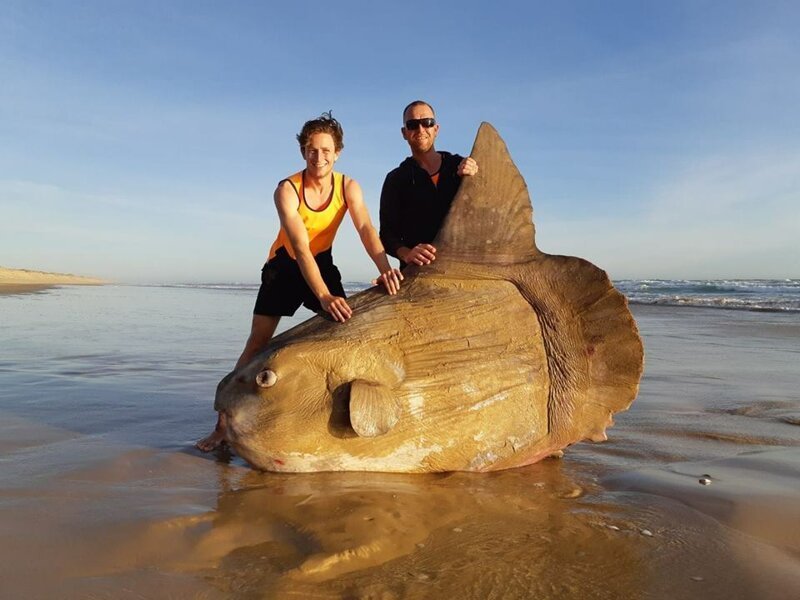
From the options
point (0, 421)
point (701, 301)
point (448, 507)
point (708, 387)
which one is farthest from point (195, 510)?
point (701, 301)

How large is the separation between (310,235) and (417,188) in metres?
1.10

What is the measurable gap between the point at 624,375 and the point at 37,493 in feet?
11.2

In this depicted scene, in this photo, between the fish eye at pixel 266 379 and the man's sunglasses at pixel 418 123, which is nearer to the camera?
the fish eye at pixel 266 379

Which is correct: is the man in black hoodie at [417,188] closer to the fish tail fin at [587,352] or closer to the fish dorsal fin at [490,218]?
the fish dorsal fin at [490,218]

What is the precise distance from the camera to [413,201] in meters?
5.19

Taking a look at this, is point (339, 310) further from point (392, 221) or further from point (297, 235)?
point (392, 221)

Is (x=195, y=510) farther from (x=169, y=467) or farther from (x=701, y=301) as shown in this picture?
(x=701, y=301)

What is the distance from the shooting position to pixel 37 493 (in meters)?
2.95

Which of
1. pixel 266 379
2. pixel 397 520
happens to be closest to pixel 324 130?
pixel 266 379

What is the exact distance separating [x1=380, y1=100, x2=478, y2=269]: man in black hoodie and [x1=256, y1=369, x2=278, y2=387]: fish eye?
6.38 ft

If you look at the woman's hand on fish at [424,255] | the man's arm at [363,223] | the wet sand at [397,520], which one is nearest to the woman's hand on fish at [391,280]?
the woman's hand on fish at [424,255]

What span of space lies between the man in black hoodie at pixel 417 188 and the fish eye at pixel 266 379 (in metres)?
1.94

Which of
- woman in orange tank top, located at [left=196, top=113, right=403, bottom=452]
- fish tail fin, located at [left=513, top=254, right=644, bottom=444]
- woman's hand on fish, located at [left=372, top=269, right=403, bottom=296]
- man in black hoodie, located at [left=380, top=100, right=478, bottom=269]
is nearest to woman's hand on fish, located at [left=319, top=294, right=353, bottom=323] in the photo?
woman in orange tank top, located at [left=196, top=113, right=403, bottom=452]

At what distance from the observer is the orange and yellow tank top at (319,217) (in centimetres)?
446
